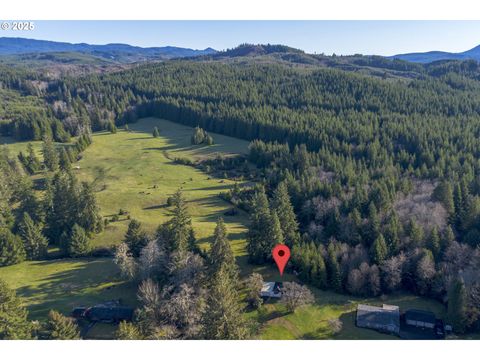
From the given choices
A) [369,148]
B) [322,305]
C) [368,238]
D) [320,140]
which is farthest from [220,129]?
[322,305]

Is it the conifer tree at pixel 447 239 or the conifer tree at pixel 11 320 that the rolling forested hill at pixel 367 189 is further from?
the conifer tree at pixel 11 320

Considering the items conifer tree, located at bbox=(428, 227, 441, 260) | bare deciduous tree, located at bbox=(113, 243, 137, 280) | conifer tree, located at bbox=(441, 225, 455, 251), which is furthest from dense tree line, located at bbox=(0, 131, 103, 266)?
conifer tree, located at bbox=(441, 225, 455, 251)

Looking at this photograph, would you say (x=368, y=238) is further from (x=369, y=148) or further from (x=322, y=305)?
(x=369, y=148)

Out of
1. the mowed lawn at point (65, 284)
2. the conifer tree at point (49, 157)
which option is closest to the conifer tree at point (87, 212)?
the mowed lawn at point (65, 284)

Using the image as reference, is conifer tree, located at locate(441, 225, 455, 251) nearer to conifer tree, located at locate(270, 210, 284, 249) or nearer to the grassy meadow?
the grassy meadow

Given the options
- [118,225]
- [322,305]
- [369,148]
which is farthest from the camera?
[369,148]
